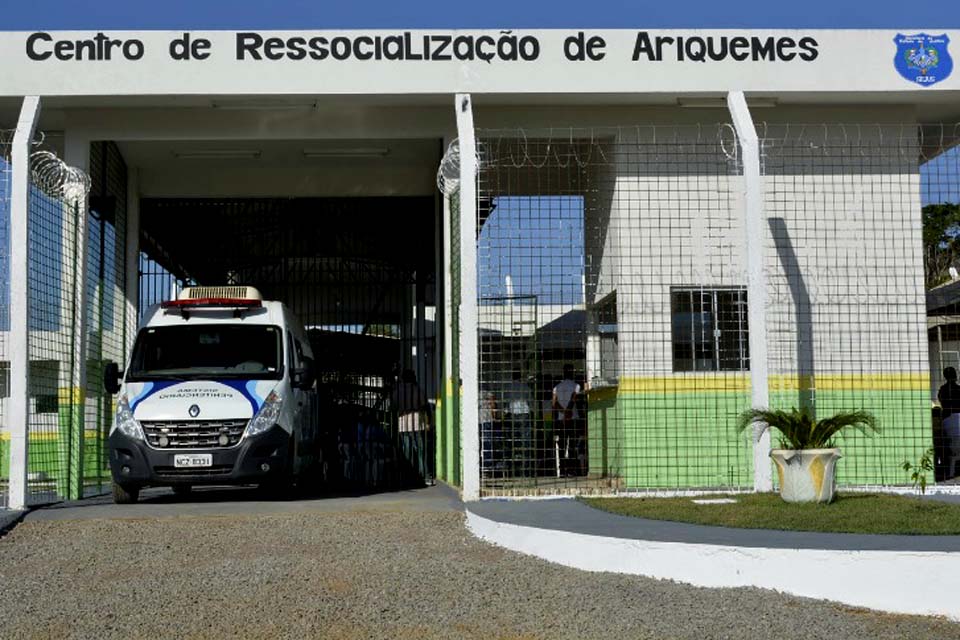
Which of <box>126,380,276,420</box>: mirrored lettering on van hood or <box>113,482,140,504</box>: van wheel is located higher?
<box>126,380,276,420</box>: mirrored lettering on van hood

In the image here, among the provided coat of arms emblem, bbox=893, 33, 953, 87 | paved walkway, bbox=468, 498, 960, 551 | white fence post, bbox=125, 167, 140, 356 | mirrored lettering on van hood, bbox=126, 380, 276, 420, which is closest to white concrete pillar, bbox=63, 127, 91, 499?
mirrored lettering on van hood, bbox=126, 380, 276, 420

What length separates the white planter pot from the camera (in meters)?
9.87

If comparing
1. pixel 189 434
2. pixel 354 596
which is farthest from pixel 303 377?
pixel 354 596

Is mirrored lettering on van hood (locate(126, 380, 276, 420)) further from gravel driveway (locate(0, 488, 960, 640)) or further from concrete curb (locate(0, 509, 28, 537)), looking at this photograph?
gravel driveway (locate(0, 488, 960, 640))

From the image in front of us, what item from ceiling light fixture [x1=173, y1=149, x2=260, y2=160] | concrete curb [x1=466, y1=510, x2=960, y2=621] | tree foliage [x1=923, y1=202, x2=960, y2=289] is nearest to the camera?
concrete curb [x1=466, y1=510, x2=960, y2=621]

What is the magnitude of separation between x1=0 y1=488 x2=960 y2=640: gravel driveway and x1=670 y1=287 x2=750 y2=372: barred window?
4817 mm

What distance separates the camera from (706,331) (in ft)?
45.4

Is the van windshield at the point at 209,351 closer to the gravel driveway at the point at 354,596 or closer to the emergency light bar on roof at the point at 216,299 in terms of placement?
the emergency light bar on roof at the point at 216,299

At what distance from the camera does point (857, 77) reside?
13.2m

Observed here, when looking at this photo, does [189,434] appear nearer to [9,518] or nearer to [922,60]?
[9,518]

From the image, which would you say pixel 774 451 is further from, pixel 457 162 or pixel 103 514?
pixel 103 514

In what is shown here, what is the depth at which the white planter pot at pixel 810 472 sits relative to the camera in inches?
388

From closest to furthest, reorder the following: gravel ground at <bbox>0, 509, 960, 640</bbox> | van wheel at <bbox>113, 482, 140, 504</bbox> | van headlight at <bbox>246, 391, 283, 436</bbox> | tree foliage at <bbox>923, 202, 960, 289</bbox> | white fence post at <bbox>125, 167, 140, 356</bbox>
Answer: gravel ground at <bbox>0, 509, 960, 640</bbox> < van headlight at <bbox>246, 391, 283, 436</bbox> < van wheel at <bbox>113, 482, 140, 504</bbox> < white fence post at <bbox>125, 167, 140, 356</bbox> < tree foliage at <bbox>923, 202, 960, 289</bbox>

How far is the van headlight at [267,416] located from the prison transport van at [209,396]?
0.01 metres
